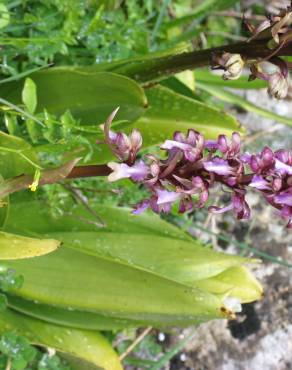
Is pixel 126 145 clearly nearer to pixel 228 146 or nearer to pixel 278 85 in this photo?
pixel 228 146

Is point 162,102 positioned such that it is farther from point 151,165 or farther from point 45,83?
point 151,165

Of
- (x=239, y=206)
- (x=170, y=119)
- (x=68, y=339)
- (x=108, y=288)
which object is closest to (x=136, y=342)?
(x=68, y=339)

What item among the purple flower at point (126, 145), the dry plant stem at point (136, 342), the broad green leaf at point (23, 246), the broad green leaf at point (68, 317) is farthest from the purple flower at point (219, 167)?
the dry plant stem at point (136, 342)

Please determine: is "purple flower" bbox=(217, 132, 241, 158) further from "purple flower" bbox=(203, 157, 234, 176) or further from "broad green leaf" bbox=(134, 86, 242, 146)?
"broad green leaf" bbox=(134, 86, 242, 146)

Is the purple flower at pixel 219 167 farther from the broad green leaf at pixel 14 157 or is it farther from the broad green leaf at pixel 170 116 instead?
the broad green leaf at pixel 170 116

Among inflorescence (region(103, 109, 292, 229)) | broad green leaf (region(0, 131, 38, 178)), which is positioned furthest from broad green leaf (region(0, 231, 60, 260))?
inflorescence (region(103, 109, 292, 229))

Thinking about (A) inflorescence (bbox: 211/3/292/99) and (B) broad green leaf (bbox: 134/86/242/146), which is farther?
(B) broad green leaf (bbox: 134/86/242/146)
